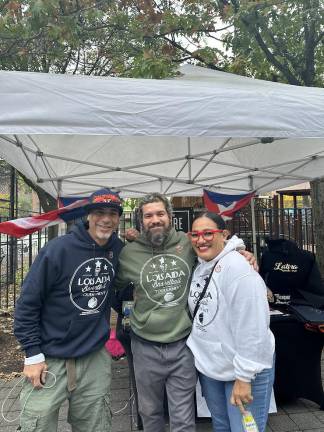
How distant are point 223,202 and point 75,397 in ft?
12.7

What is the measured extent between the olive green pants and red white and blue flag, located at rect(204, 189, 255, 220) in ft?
11.5

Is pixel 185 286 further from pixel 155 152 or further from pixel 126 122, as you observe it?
pixel 155 152

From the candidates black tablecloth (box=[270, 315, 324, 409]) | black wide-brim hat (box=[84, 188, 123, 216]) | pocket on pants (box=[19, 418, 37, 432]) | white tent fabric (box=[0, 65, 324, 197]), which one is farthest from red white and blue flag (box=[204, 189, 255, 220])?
pocket on pants (box=[19, 418, 37, 432])

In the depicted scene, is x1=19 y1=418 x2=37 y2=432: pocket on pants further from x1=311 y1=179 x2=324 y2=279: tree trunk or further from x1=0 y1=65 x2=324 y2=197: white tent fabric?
x1=311 y1=179 x2=324 y2=279: tree trunk

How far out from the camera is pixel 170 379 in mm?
2332

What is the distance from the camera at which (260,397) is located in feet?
6.68

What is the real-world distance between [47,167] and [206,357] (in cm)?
304

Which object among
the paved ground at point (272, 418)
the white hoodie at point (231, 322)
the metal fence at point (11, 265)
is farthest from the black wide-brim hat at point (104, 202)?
the metal fence at point (11, 265)

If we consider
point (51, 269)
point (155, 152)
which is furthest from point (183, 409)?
point (155, 152)

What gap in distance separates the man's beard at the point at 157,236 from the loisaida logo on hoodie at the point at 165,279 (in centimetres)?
9

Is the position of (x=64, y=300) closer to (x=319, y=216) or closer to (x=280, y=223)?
(x=319, y=216)

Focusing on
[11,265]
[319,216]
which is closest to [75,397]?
[319,216]

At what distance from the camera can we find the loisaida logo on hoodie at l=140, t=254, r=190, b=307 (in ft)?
7.52

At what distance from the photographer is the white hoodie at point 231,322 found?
74.7 inches
